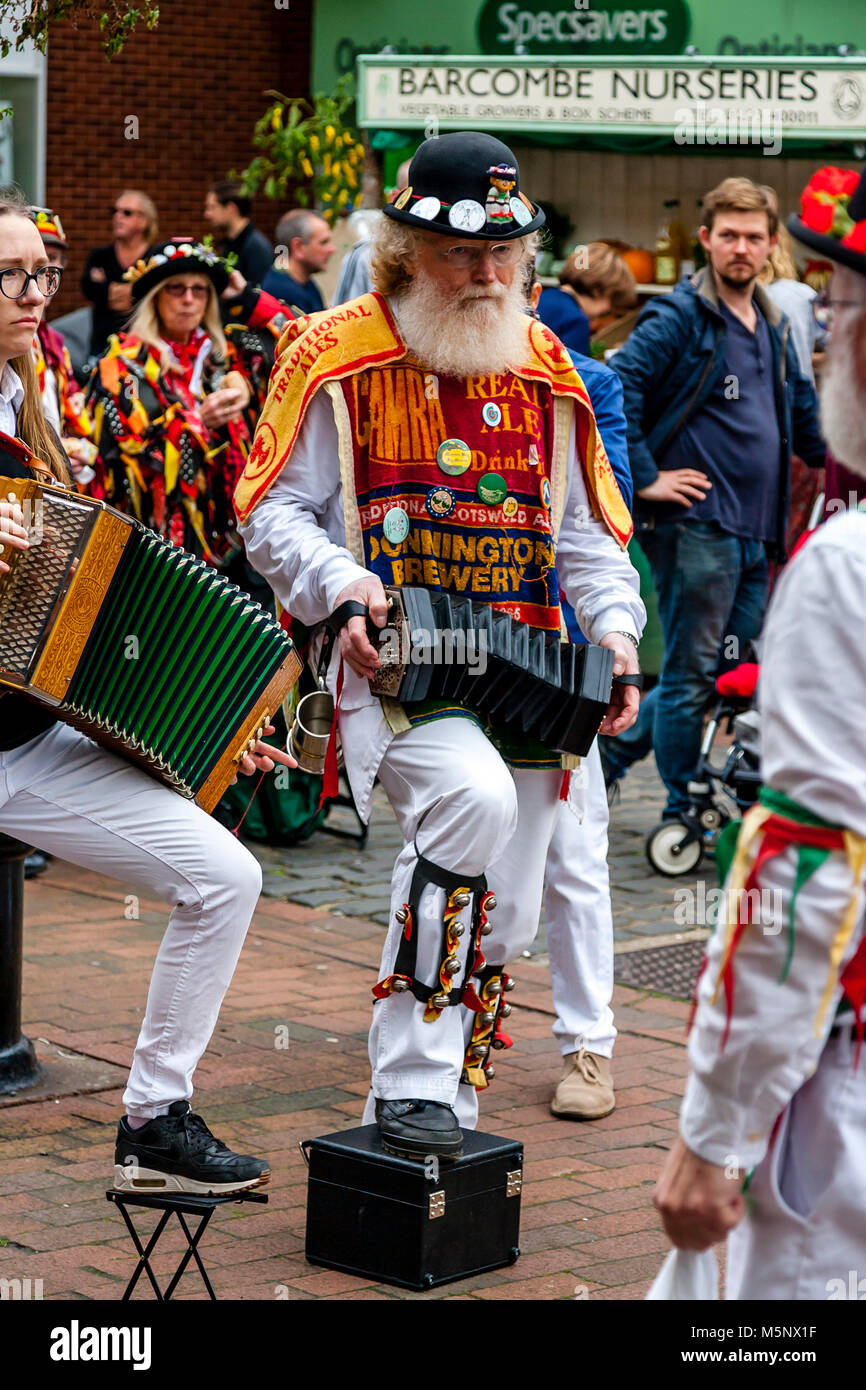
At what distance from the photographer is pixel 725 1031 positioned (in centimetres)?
203

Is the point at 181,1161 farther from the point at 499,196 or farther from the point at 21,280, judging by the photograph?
the point at 499,196

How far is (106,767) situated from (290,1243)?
42.7 inches

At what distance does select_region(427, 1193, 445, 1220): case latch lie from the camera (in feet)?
12.1

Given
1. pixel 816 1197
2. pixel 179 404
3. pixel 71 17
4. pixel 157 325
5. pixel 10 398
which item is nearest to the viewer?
pixel 816 1197

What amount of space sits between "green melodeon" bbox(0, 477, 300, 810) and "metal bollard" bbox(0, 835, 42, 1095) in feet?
3.36

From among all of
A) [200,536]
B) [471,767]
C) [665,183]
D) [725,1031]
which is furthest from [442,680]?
[665,183]

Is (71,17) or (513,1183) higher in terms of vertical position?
(71,17)

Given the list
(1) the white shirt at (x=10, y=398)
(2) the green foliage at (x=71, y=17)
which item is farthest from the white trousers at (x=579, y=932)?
(2) the green foliage at (x=71, y=17)

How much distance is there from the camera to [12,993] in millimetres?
4840

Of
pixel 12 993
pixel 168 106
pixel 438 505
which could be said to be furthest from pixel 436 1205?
pixel 168 106

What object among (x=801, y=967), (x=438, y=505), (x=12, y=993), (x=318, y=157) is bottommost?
(x=12, y=993)

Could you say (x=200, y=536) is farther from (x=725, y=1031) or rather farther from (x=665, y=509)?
(x=725, y=1031)

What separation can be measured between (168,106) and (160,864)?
12915 millimetres

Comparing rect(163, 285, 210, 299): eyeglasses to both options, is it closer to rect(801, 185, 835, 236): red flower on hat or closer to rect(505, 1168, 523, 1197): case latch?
rect(505, 1168, 523, 1197): case latch
